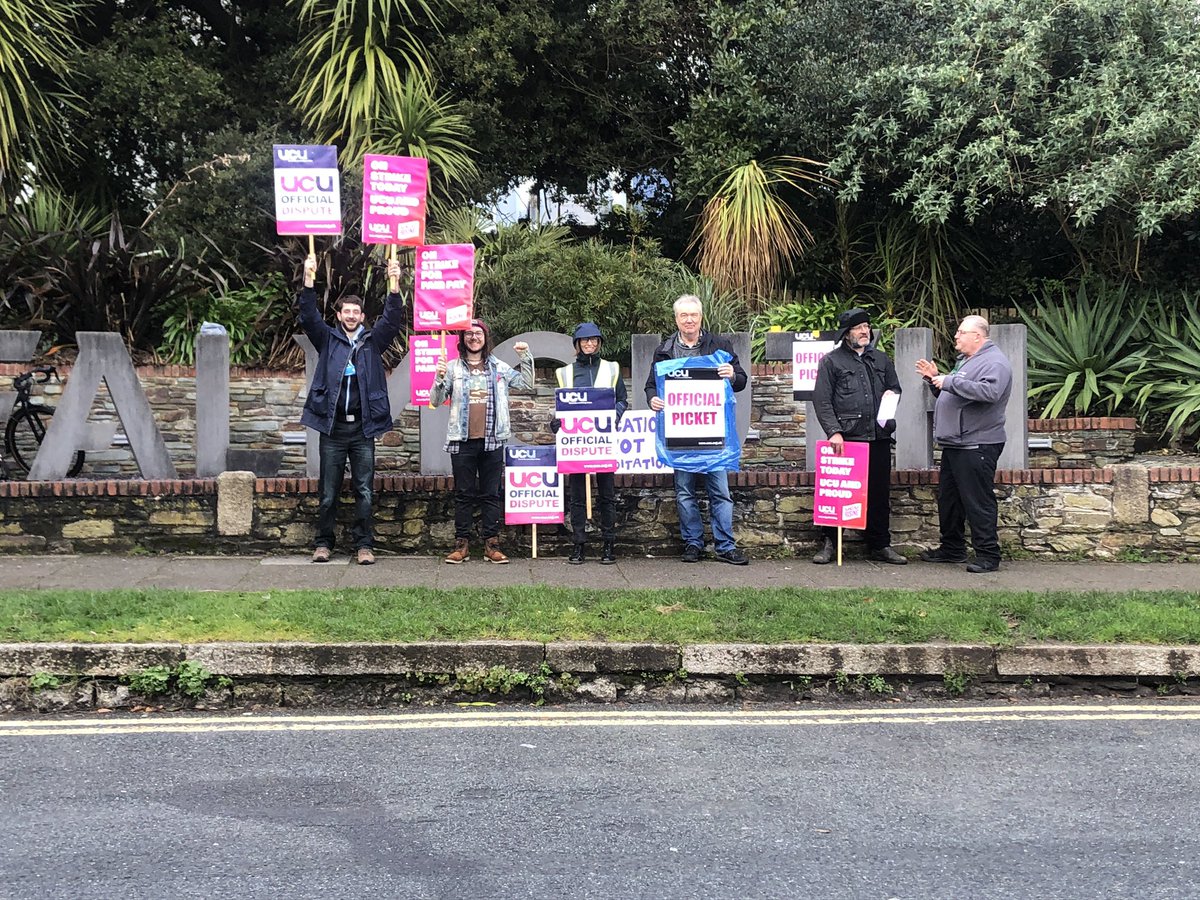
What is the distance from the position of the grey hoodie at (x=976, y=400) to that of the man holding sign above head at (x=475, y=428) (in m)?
3.23

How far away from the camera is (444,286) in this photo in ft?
27.5

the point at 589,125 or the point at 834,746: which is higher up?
the point at 589,125

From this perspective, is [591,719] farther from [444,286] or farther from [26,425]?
[26,425]

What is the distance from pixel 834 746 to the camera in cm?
479

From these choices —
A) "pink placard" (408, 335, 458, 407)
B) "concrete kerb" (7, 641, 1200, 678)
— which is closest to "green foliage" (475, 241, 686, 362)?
"pink placard" (408, 335, 458, 407)

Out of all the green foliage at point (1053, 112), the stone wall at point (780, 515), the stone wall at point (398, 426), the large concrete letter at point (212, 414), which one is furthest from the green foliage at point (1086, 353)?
the large concrete letter at point (212, 414)

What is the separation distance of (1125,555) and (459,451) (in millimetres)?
5426

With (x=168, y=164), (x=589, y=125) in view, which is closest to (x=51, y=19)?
(x=168, y=164)

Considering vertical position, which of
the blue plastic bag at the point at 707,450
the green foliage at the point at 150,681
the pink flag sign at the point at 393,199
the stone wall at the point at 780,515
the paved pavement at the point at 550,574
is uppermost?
the pink flag sign at the point at 393,199

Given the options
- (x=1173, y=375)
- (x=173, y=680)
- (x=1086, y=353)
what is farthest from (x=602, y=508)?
(x=1173, y=375)

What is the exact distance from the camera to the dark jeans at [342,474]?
7.90 metres

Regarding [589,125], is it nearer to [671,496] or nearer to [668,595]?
[671,496]

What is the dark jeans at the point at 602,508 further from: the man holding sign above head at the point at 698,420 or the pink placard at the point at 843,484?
the pink placard at the point at 843,484

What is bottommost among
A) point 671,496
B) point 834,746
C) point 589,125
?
point 834,746
